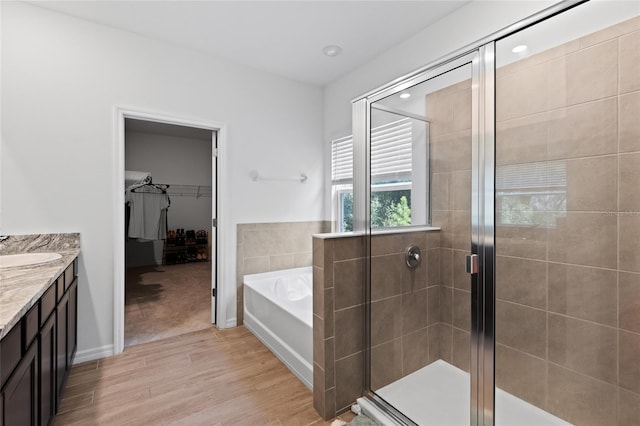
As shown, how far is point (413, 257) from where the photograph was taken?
1906mm

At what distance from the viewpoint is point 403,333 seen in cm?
189

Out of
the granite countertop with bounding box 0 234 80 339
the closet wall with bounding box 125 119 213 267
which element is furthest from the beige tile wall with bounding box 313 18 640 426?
the closet wall with bounding box 125 119 213 267

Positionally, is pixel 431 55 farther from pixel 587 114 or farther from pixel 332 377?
pixel 332 377

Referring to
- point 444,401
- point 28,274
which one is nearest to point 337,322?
point 444,401

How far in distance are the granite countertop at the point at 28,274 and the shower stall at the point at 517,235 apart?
154 cm

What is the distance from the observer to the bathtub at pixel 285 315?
2.04 m

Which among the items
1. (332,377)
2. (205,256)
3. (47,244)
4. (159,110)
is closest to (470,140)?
(332,377)

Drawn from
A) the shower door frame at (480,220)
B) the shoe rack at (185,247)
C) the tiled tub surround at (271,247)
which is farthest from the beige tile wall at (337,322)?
the shoe rack at (185,247)

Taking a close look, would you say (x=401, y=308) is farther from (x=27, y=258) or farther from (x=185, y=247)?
(x=185, y=247)

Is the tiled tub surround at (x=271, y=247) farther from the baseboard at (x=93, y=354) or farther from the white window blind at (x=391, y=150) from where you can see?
the white window blind at (x=391, y=150)

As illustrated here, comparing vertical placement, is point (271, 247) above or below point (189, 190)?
below

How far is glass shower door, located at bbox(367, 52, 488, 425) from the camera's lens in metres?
1.69

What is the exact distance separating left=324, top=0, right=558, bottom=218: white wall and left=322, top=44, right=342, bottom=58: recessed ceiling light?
1.22 feet

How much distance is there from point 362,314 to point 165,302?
281cm
